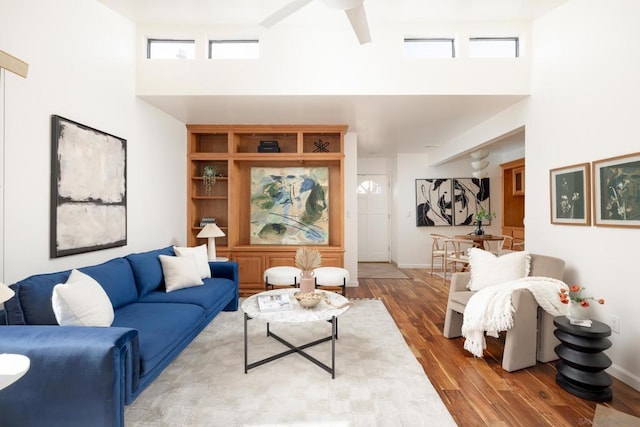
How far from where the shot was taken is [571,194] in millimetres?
2709

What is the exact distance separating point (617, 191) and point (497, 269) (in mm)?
1062

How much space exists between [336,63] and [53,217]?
2928mm

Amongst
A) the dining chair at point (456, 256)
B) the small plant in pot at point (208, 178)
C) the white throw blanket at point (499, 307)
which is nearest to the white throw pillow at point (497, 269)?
the white throw blanket at point (499, 307)

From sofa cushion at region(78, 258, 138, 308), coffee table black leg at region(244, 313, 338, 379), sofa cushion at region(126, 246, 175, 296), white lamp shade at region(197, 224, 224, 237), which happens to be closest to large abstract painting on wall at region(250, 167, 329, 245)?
white lamp shade at region(197, 224, 224, 237)

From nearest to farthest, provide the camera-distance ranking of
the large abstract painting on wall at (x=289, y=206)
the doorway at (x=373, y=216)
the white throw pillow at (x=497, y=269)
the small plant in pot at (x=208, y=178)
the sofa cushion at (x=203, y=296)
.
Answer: the sofa cushion at (x=203, y=296), the white throw pillow at (x=497, y=269), the small plant in pot at (x=208, y=178), the large abstract painting on wall at (x=289, y=206), the doorway at (x=373, y=216)

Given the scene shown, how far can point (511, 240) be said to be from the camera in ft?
16.9

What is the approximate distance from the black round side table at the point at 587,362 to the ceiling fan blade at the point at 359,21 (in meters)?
2.64

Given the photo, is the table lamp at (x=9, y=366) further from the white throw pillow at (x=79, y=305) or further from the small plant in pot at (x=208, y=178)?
the small plant in pot at (x=208, y=178)

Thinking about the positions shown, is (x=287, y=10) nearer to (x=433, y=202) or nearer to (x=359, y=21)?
(x=359, y=21)

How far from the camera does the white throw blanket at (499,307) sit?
233 cm

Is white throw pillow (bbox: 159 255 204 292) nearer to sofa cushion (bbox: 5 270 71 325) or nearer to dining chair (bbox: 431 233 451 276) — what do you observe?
sofa cushion (bbox: 5 270 71 325)

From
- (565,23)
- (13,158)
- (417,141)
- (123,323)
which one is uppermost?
(565,23)

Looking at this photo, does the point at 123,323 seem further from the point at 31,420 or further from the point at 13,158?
the point at 13,158

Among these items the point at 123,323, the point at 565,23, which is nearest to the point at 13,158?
the point at 123,323
